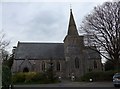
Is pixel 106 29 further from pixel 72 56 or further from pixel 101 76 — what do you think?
pixel 72 56

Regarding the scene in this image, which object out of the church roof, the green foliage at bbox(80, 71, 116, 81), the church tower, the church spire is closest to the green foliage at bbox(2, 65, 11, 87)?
the green foliage at bbox(80, 71, 116, 81)

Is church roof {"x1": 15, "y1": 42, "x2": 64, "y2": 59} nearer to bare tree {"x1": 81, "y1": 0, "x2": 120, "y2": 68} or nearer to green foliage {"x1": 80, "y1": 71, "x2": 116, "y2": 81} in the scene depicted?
green foliage {"x1": 80, "y1": 71, "x2": 116, "y2": 81}

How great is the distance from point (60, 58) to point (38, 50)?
7.33 meters

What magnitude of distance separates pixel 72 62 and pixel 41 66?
9.52 meters

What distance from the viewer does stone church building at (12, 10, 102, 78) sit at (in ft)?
208

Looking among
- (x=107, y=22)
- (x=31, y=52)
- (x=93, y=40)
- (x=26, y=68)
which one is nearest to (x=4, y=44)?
(x=93, y=40)

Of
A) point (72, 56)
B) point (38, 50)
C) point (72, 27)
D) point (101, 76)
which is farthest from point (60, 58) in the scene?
point (101, 76)

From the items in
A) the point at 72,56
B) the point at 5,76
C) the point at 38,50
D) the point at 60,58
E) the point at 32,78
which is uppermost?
the point at 38,50

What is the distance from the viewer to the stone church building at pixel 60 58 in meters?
63.2

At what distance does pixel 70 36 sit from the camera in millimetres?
63625

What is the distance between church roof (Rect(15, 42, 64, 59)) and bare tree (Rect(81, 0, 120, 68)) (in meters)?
28.8

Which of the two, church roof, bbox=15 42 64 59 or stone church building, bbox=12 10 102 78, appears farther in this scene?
church roof, bbox=15 42 64 59

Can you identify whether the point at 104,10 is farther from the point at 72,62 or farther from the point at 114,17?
the point at 72,62

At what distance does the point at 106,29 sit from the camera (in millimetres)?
39531
